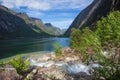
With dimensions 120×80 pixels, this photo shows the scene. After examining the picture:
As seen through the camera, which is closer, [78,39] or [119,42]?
[119,42]

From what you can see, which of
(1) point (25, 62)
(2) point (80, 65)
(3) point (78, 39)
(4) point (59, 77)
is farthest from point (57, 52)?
(4) point (59, 77)

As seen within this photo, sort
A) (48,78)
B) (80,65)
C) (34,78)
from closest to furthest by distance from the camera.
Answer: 1. (48,78)
2. (34,78)
3. (80,65)

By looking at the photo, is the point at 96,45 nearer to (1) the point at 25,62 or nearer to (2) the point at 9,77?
(2) the point at 9,77

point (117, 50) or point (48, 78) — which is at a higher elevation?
point (117, 50)

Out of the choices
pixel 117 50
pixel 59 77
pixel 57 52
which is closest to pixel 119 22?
pixel 117 50

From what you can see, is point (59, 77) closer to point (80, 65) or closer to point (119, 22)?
point (119, 22)

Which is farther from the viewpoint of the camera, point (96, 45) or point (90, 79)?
point (90, 79)


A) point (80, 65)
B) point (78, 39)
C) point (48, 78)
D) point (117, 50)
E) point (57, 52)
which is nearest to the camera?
point (117, 50)

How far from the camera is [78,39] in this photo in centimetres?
4497

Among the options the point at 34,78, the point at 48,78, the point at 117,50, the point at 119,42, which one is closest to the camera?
the point at 119,42

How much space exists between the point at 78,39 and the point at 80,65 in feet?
66.6

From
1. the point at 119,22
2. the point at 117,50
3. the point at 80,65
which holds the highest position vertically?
the point at 119,22

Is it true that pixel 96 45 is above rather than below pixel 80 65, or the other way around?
above

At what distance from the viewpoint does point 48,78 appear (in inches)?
592
